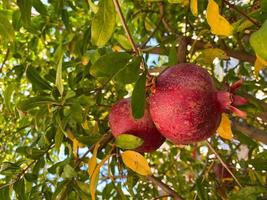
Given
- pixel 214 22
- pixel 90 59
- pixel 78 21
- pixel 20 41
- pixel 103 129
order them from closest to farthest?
pixel 214 22, pixel 90 59, pixel 103 129, pixel 20 41, pixel 78 21

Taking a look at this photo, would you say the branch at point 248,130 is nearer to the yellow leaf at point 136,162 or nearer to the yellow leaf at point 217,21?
the yellow leaf at point 136,162

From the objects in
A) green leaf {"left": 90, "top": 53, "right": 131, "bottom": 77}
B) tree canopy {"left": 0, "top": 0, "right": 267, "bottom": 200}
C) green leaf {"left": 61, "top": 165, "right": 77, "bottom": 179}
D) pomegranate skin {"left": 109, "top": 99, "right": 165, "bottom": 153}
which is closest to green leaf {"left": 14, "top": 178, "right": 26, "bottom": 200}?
tree canopy {"left": 0, "top": 0, "right": 267, "bottom": 200}

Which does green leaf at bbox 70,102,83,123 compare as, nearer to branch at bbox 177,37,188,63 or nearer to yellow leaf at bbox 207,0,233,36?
branch at bbox 177,37,188,63

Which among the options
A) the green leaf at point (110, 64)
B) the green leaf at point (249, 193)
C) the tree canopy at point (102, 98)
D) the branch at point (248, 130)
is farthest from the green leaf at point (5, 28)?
the branch at point (248, 130)

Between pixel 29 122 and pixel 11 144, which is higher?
pixel 29 122

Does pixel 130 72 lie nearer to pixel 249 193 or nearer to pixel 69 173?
pixel 69 173

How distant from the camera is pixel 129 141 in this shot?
93 cm

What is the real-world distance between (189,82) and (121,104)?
22cm

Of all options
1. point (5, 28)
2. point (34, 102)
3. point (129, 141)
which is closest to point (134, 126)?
point (129, 141)

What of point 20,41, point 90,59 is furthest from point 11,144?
point 90,59

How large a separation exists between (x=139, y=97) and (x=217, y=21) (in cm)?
20

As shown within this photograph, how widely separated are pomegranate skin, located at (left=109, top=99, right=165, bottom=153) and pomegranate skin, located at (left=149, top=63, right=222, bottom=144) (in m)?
0.09

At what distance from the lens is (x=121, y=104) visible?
1.01 m

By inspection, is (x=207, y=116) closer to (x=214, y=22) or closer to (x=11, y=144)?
(x=214, y=22)
